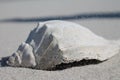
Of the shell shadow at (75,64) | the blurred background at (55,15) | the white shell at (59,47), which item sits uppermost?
the white shell at (59,47)

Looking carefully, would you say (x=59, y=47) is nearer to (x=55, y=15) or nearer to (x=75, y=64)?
(x=75, y=64)

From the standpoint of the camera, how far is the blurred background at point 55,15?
5441mm

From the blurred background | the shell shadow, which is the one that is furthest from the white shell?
the blurred background

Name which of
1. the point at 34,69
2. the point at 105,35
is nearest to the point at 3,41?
the point at 105,35

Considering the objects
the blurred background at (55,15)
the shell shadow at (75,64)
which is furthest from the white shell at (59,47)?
the blurred background at (55,15)

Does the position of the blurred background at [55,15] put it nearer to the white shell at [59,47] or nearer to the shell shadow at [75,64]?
the white shell at [59,47]

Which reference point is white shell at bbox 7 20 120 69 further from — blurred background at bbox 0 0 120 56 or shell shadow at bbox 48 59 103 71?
blurred background at bbox 0 0 120 56

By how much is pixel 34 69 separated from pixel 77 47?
0.47 metres

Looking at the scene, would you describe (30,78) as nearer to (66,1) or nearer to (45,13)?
(45,13)

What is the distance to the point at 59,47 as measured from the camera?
349 centimetres

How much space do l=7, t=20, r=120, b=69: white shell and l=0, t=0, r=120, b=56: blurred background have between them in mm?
955

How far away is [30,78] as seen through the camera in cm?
337

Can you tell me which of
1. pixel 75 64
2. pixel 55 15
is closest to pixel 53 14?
pixel 55 15

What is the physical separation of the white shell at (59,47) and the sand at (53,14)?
0.09 metres
